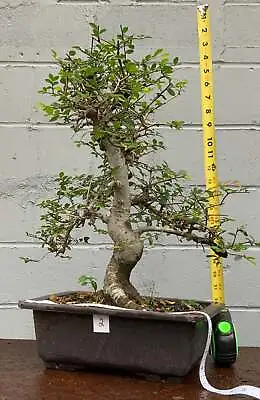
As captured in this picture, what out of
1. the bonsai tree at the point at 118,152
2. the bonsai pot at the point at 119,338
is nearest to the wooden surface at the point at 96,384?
the bonsai pot at the point at 119,338

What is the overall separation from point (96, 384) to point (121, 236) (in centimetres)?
25

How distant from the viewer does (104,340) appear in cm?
109

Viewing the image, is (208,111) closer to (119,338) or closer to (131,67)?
(131,67)

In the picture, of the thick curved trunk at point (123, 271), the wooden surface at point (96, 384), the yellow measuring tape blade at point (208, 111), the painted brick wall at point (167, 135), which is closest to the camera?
the wooden surface at point (96, 384)

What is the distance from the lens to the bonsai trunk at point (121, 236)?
1.15m

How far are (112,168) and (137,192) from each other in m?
0.13

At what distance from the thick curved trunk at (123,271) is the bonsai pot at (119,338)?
6 cm

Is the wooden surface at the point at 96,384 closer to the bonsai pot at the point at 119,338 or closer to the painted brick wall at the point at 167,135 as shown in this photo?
the bonsai pot at the point at 119,338

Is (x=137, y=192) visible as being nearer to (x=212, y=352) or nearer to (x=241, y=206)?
(x=212, y=352)

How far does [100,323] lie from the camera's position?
1089mm

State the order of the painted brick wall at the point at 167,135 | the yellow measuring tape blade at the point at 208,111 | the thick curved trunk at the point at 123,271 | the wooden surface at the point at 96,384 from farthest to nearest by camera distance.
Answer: the painted brick wall at the point at 167,135, the yellow measuring tape blade at the point at 208,111, the thick curved trunk at the point at 123,271, the wooden surface at the point at 96,384

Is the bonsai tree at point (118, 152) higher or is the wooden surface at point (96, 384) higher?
the bonsai tree at point (118, 152)

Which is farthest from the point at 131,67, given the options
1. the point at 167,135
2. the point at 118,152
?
the point at 167,135

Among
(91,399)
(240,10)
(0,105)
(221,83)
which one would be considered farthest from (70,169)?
(91,399)
